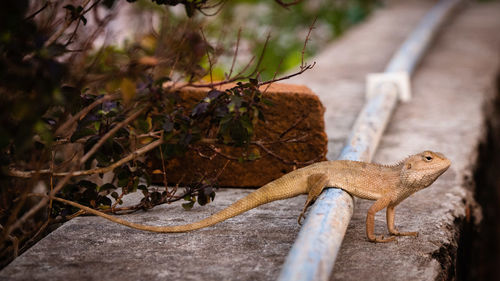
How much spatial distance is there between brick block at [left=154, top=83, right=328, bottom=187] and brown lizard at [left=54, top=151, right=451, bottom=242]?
0.41 metres

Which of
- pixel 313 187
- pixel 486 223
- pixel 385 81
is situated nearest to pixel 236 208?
pixel 313 187

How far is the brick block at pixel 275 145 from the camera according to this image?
12.2 ft

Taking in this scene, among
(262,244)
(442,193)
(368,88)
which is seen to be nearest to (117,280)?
(262,244)

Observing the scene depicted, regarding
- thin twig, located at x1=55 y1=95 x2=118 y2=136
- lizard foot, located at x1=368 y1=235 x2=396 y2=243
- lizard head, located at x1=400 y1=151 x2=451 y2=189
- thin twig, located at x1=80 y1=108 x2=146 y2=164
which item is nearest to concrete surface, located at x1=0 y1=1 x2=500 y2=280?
lizard foot, located at x1=368 y1=235 x2=396 y2=243

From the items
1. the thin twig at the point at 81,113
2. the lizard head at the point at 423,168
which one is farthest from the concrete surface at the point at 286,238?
the thin twig at the point at 81,113

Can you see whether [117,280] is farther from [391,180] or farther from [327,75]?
[327,75]

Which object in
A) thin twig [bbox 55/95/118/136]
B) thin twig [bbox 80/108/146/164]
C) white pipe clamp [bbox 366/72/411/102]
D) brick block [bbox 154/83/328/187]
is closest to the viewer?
thin twig [bbox 55/95/118/136]

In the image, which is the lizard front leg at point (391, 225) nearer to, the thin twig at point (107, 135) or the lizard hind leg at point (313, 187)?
the lizard hind leg at point (313, 187)

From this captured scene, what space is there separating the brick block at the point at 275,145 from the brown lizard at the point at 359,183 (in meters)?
0.41

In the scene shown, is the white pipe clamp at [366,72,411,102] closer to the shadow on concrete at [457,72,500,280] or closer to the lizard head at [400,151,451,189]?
the shadow on concrete at [457,72,500,280]

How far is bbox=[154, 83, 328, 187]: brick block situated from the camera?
371 centimetres

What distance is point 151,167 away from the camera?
381cm

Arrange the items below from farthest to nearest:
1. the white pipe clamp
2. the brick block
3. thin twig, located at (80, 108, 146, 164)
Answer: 1. the white pipe clamp
2. the brick block
3. thin twig, located at (80, 108, 146, 164)

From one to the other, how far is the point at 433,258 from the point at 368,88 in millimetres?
2792
